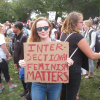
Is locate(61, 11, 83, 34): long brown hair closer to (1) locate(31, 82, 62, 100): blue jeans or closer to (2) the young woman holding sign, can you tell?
(2) the young woman holding sign

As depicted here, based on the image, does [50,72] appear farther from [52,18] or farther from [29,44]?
[52,18]

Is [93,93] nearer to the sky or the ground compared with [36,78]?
nearer to the ground

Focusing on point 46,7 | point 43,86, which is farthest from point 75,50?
point 46,7

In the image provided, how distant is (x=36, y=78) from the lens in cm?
157

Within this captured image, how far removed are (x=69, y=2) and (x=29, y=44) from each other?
21295mm

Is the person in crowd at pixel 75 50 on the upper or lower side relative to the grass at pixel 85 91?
upper

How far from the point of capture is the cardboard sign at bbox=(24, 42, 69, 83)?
1493 mm

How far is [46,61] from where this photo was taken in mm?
1521

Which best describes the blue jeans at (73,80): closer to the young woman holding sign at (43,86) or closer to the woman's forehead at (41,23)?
the young woman holding sign at (43,86)

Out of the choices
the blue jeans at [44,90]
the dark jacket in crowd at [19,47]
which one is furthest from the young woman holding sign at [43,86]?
the dark jacket in crowd at [19,47]

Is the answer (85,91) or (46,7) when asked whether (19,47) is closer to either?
(85,91)

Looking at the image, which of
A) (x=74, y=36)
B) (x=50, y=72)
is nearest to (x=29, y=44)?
(x=50, y=72)

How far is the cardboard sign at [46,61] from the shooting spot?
1.49 m

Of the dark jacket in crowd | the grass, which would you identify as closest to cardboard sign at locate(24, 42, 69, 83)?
the dark jacket in crowd
